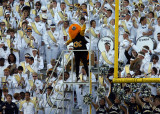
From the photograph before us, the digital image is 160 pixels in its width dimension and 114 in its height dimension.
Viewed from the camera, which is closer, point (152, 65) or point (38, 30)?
point (152, 65)

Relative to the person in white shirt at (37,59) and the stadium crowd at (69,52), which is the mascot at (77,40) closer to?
the stadium crowd at (69,52)

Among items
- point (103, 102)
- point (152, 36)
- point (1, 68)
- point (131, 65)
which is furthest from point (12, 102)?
point (152, 36)

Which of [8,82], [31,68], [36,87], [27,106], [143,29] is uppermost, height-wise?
[143,29]

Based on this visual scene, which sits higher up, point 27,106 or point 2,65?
point 2,65

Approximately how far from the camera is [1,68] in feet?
40.6

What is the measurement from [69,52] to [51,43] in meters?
0.51

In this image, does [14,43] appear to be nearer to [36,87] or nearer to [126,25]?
[36,87]

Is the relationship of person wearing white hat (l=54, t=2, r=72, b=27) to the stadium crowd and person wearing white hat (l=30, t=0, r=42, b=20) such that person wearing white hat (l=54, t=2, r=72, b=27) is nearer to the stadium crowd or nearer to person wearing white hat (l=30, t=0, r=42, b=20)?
the stadium crowd

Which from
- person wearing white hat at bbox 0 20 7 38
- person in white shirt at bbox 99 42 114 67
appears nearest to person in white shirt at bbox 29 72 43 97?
person in white shirt at bbox 99 42 114 67

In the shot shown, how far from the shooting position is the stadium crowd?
11172 millimetres

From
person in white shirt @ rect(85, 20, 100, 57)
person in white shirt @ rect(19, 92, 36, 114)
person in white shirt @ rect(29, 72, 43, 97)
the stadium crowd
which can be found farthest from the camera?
person in white shirt @ rect(85, 20, 100, 57)

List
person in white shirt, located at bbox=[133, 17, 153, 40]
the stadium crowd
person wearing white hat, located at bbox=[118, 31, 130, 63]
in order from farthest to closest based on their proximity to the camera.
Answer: person in white shirt, located at bbox=[133, 17, 153, 40] < person wearing white hat, located at bbox=[118, 31, 130, 63] < the stadium crowd

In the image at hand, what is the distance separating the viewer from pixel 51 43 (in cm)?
1227

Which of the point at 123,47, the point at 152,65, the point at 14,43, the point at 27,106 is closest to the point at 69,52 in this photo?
the point at 123,47
